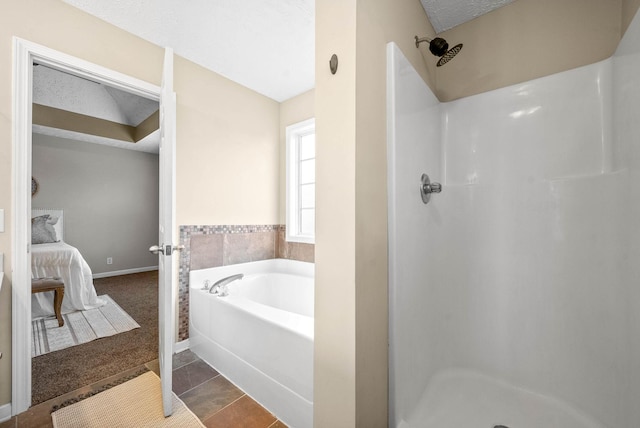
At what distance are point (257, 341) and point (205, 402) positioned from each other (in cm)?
48

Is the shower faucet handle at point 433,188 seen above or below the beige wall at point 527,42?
below

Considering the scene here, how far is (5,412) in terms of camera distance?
1398mm

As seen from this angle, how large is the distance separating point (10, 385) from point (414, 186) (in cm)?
242

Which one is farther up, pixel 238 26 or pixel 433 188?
pixel 238 26

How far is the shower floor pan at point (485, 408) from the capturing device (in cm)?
123

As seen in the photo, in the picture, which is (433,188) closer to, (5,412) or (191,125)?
(191,125)

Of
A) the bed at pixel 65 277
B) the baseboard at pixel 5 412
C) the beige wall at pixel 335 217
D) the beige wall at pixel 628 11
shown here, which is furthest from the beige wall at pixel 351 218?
the bed at pixel 65 277

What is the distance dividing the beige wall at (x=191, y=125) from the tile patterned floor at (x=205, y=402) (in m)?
0.20

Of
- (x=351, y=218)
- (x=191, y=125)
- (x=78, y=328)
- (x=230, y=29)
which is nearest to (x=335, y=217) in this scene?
(x=351, y=218)

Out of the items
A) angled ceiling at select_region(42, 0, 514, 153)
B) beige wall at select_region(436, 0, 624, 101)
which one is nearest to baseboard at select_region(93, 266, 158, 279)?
angled ceiling at select_region(42, 0, 514, 153)

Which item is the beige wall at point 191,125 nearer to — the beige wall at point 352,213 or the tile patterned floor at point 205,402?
the tile patterned floor at point 205,402

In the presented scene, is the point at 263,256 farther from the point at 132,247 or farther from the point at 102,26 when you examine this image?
the point at 132,247

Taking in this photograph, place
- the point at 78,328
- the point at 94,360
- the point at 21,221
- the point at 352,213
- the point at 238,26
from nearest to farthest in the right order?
the point at 352,213 < the point at 21,221 < the point at 238,26 < the point at 94,360 < the point at 78,328

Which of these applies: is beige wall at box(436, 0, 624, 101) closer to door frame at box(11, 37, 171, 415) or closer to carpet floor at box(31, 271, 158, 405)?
door frame at box(11, 37, 171, 415)
